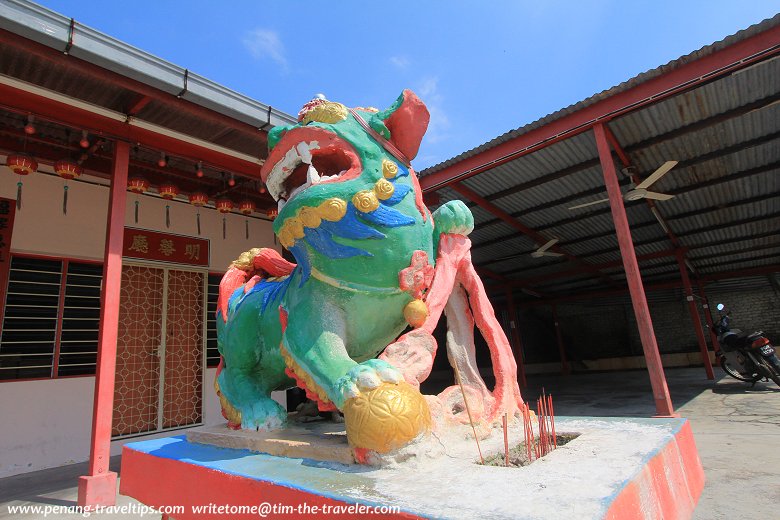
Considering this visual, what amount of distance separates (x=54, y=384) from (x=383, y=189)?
4433mm

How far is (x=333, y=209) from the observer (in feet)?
4.30

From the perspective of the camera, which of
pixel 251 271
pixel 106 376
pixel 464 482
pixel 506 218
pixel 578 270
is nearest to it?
pixel 464 482

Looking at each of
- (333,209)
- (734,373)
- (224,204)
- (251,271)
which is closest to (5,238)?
(224,204)

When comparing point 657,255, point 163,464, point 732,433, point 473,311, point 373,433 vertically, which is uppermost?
point 657,255

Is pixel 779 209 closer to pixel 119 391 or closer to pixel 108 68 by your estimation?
pixel 108 68

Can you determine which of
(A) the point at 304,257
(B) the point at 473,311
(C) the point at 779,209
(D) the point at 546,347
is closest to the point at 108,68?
(A) the point at 304,257

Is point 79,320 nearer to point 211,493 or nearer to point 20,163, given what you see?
point 20,163

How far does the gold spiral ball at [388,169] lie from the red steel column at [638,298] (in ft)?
9.41

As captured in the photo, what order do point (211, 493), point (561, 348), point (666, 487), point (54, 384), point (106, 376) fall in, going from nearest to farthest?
point (666, 487)
point (211, 493)
point (106, 376)
point (54, 384)
point (561, 348)

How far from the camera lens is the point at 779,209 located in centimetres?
657

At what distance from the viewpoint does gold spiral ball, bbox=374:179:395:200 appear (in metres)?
1.38

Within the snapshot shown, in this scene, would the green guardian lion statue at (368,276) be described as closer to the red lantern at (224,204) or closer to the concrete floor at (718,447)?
the concrete floor at (718,447)

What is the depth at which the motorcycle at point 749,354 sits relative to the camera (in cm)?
577

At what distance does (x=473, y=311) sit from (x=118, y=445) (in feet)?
14.5
